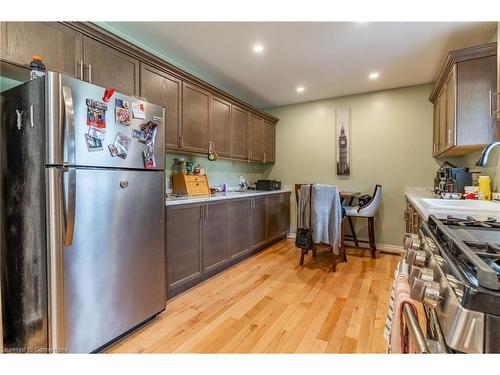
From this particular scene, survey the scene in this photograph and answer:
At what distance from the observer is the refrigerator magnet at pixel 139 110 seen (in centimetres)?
162

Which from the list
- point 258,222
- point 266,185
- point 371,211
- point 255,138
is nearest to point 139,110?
point 258,222

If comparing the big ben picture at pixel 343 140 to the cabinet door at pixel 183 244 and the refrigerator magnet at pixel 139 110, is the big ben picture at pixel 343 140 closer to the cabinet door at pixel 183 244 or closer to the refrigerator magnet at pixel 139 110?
the cabinet door at pixel 183 244

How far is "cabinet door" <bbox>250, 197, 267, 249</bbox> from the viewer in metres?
3.33

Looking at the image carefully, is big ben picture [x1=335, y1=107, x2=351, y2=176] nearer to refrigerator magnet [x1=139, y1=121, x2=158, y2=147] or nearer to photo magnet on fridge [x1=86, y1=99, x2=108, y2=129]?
refrigerator magnet [x1=139, y1=121, x2=158, y2=147]

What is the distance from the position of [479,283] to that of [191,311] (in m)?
1.97

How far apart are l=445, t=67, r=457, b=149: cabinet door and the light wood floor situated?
1.54m

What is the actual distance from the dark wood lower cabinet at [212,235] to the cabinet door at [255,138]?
74cm

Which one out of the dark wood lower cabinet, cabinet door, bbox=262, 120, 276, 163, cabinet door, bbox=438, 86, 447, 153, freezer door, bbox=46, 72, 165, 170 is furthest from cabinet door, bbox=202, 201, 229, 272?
cabinet door, bbox=438, 86, 447, 153

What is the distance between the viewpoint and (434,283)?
1.87 ft

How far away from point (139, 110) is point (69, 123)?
0.47 metres

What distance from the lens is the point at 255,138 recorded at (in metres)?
3.91
